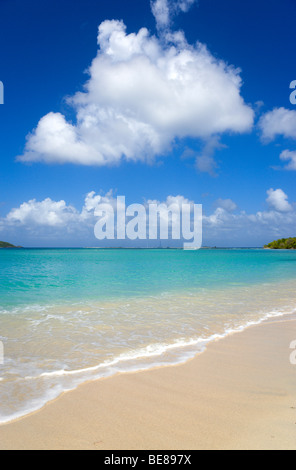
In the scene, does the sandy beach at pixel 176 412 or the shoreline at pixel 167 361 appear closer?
the sandy beach at pixel 176 412

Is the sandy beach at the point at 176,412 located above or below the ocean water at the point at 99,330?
above

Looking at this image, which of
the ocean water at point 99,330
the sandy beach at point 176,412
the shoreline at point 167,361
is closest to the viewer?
the sandy beach at point 176,412

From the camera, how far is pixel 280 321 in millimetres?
9555

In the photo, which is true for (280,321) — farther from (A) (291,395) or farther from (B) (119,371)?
(B) (119,371)

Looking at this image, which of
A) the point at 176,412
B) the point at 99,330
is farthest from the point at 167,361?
the point at 99,330

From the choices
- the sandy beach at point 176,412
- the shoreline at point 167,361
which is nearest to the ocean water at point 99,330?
the shoreline at point 167,361

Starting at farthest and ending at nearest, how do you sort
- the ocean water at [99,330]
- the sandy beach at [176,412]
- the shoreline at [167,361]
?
1. the ocean water at [99,330]
2. the shoreline at [167,361]
3. the sandy beach at [176,412]

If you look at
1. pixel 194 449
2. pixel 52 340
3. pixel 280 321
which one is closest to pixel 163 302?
pixel 280 321

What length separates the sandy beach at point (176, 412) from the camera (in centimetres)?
321

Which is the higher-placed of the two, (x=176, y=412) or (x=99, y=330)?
(x=176, y=412)

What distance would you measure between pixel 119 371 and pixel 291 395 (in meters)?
3.09

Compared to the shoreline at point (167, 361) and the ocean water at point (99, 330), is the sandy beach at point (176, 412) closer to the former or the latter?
the shoreline at point (167, 361)

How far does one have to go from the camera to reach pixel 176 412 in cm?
383

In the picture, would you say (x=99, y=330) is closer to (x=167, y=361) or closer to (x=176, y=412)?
(x=167, y=361)
